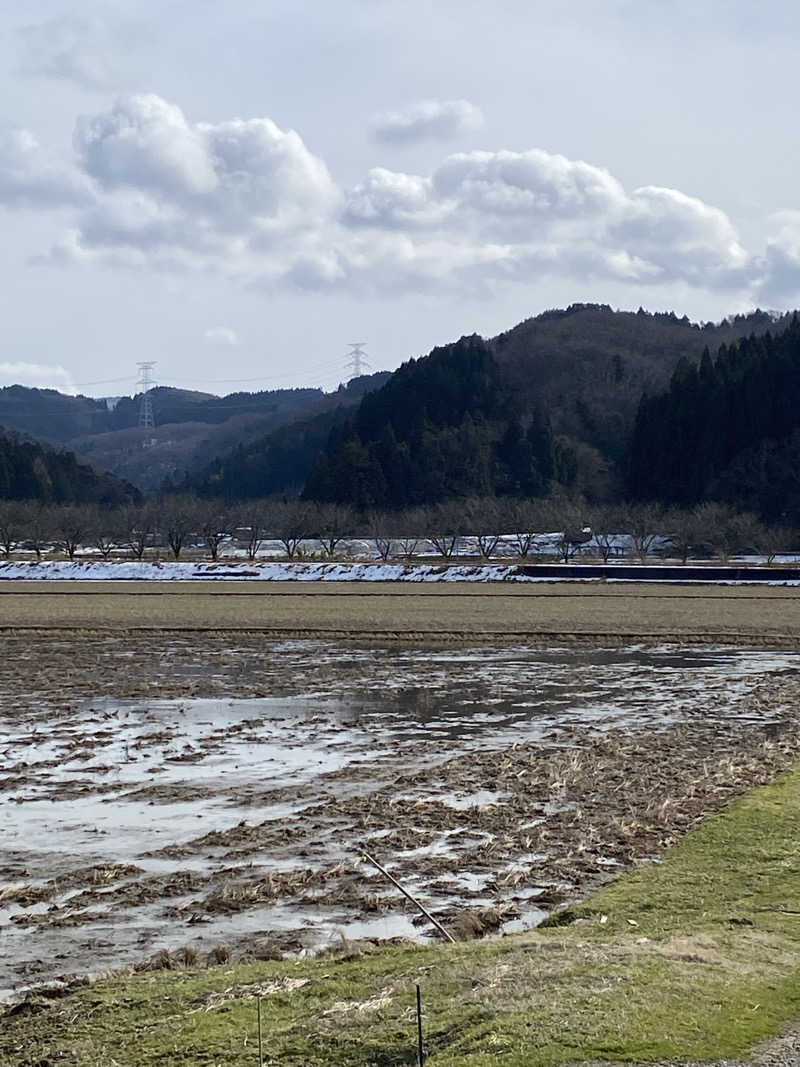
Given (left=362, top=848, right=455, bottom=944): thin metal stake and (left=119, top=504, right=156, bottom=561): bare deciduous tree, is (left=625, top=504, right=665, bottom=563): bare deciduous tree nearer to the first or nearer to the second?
(left=119, top=504, right=156, bottom=561): bare deciduous tree

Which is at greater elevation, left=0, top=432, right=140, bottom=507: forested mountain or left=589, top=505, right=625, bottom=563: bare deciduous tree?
left=0, top=432, right=140, bottom=507: forested mountain

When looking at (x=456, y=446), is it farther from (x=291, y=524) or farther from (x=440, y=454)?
(x=291, y=524)

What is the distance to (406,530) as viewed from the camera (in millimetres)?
135375

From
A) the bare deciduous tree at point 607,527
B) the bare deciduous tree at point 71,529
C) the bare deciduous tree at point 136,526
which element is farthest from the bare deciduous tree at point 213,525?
the bare deciduous tree at point 607,527

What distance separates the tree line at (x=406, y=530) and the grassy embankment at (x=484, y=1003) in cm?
9713

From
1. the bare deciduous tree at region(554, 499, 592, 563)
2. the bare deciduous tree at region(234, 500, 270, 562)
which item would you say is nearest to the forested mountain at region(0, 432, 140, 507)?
the bare deciduous tree at region(234, 500, 270, 562)

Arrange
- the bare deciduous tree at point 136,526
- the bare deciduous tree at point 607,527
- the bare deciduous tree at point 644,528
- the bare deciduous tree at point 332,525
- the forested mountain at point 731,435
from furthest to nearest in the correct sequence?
1. the bare deciduous tree at point 136,526
2. the bare deciduous tree at point 332,525
3. the forested mountain at point 731,435
4. the bare deciduous tree at point 607,527
5. the bare deciduous tree at point 644,528

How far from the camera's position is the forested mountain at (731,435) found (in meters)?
127

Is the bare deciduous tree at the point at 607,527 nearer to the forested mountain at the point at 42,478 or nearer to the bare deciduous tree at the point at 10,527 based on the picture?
the bare deciduous tree at the point at 10,527

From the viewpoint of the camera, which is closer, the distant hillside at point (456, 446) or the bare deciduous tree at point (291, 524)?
the bare deciduous tree at point (291, 524)

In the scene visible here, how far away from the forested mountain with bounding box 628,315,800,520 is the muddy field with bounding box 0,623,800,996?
3769 inches

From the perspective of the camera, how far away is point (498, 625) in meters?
50.6

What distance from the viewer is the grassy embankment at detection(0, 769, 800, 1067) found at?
24.8 feet

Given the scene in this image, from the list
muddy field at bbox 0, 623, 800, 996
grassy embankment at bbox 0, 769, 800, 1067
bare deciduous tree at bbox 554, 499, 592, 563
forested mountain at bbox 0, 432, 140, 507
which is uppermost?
forested mountain at bbox 0, 432, 140, 507
